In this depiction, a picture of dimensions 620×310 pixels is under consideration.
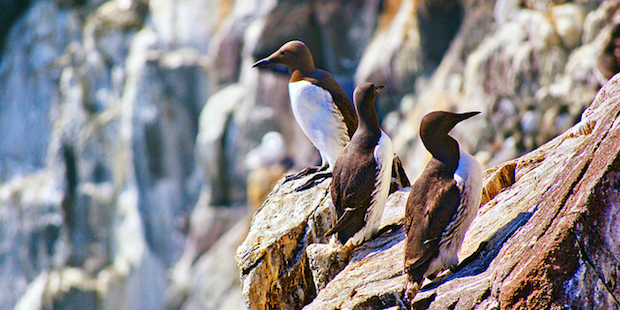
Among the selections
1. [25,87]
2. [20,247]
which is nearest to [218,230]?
[20,247]

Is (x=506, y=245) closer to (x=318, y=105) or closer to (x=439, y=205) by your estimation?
(x=439, y=205)

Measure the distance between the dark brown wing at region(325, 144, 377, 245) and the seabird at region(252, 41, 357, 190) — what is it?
2.37ft

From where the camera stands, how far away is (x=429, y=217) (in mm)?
2955

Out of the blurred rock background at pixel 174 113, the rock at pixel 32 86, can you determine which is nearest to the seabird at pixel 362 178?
the blurred rock background at pixel 174 113

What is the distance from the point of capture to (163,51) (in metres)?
18.6

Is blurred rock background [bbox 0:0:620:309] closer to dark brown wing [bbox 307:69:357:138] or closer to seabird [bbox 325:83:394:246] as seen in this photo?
dark brown wing [bbox 307:69:357:138]

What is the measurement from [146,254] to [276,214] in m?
14.5

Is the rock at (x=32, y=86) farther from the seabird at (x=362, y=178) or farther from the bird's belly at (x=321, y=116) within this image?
the seabird at (x=362, y=178)

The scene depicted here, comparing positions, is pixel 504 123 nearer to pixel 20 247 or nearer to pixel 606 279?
pixel 606 279

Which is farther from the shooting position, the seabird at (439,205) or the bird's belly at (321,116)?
the bird's belly at (321,116)

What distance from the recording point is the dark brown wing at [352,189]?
11.8ft

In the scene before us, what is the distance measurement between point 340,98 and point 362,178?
42.5 inches

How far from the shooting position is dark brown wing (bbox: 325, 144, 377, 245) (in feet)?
11.8

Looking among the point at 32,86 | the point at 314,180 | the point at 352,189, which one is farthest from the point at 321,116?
the point at 32,86
